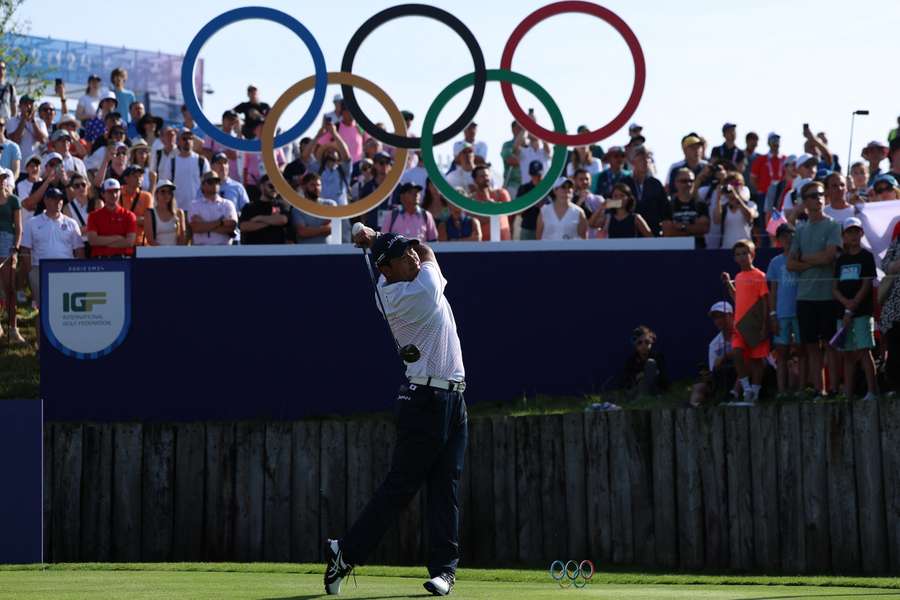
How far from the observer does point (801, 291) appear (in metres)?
13.4

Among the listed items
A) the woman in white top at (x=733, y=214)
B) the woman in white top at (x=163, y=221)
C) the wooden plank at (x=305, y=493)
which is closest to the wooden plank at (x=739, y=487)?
the woman in white top at (x=733, y=214)

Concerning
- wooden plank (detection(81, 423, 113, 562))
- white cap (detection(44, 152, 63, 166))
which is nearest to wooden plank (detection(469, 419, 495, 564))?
wooden plank (detection(81, 423, 113, 562))

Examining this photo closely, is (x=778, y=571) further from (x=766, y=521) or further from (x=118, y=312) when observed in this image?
(x=118, y=312)

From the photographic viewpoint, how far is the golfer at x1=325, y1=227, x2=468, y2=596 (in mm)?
8664

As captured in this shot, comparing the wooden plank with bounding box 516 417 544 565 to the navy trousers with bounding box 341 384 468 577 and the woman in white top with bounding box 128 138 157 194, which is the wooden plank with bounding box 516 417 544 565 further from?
the woman in white top with bounding box 128 138 157 194

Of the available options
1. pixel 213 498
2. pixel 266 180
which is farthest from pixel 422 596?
pixel 266 180

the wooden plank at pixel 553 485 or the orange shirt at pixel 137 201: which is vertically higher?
the orange shirt at pixel 137 201

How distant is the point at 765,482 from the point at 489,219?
201 inches

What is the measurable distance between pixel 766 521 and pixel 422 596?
18.9ft

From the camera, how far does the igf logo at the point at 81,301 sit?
15.3 metres

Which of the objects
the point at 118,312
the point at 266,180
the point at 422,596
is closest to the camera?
the point at 422,596

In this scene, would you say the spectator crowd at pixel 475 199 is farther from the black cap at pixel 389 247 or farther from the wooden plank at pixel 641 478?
the black cap at pixel 389 247

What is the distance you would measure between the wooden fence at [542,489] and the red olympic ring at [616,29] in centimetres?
351

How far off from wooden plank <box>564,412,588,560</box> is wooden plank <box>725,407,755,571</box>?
1.34m
